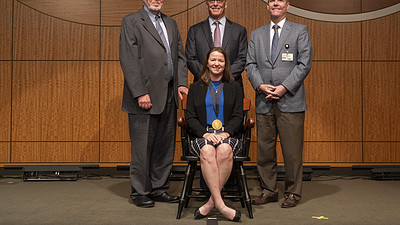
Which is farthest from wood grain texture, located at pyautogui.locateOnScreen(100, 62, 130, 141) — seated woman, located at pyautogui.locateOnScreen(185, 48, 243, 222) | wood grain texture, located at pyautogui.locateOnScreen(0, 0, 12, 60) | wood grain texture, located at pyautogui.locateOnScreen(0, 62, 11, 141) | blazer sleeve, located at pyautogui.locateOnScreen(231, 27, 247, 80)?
seated woman, located at pyautogui.locateOnScreen(185, 48, 243, 222)

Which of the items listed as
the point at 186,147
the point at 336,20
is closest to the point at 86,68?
the point at 186,147

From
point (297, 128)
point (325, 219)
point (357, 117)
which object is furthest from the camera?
point (357, 117)

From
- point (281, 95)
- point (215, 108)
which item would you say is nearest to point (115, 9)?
point (215, 108)

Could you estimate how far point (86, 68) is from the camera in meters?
4.98

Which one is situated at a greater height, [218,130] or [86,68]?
[86,68]

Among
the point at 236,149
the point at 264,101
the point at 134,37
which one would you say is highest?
the point at 134,37

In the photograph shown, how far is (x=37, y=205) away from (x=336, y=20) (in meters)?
4.13

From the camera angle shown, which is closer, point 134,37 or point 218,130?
point 218,130

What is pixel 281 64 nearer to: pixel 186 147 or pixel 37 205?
pixel 186 147

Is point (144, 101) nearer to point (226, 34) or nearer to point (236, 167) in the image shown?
point (236, 167)

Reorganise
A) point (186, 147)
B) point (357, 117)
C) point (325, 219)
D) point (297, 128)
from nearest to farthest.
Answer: point (325, 219) → point (186, 147) → point (297, 128) → point (357, 117)

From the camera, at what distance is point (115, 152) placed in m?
4.97

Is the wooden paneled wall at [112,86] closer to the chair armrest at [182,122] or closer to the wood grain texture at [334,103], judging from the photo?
the wood grain texture at [334,103]

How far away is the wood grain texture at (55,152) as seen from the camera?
4.93m
